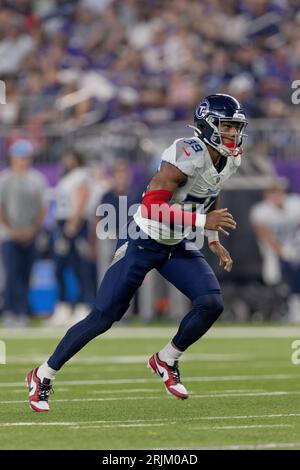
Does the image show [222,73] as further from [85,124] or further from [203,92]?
[85,124]

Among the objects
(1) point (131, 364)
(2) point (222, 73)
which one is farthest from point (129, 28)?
(1) point (131, 364)

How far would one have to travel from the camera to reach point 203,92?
17000 millimetres

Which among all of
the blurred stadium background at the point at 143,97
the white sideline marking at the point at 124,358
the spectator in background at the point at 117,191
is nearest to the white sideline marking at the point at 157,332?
the blurred stadium background at the point at 143,97

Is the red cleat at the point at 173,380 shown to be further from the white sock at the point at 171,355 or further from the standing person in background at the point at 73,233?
the standing person in background at the point at 73,233

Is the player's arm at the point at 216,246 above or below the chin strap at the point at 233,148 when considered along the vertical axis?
below

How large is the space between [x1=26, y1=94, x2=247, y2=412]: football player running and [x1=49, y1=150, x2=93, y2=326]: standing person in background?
24.4ft

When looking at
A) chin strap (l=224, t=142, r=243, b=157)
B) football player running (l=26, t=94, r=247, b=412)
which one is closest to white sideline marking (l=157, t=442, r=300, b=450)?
football player running (l=26, t=94, r=247, b=412)

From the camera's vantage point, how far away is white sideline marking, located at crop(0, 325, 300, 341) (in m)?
13.2

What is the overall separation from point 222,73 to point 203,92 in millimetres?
575

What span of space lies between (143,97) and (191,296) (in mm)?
10333

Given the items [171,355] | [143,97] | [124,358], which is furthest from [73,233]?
[171,355]

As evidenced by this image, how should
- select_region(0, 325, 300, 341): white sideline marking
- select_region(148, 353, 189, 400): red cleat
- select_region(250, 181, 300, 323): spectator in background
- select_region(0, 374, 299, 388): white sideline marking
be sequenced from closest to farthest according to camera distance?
select_region(148, 353, 189, 400): red cleat, select_region(0, 374, 299, 388): white sideline marking, select_region(0, 325, 300, 341): white sideline marking, select_region(250, 181, 300, 323): spectator in background

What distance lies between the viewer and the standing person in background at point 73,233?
15.0m

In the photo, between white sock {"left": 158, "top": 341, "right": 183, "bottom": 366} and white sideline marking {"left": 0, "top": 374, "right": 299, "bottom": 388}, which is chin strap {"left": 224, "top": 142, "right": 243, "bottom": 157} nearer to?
white sock {"left": 158, "top": 341, "right": 183, "bottom": 366}
